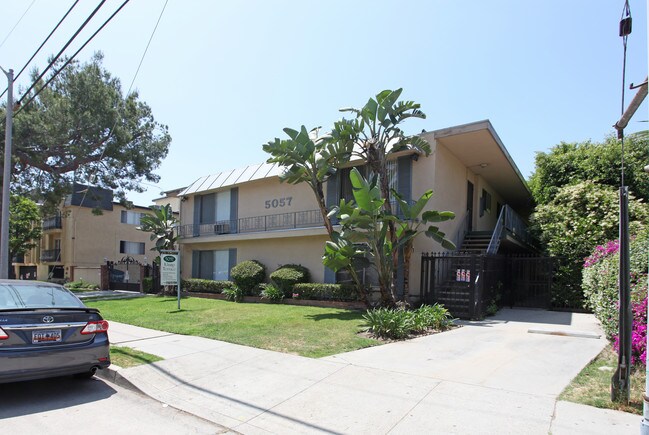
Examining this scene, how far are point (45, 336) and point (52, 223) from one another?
39467 mm

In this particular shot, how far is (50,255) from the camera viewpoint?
38438mm

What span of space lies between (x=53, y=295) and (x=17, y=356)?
1428mm

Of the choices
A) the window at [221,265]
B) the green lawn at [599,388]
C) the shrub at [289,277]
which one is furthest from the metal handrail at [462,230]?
the window at [221,265]

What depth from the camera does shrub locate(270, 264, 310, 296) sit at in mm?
16422

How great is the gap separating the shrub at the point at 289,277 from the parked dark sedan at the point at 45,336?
33.7ft

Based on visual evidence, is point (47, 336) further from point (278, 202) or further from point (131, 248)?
point (131, 248)

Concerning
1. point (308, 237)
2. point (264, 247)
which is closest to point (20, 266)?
point (264, 247)

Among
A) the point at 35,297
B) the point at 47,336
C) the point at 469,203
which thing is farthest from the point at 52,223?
the point at 47,336

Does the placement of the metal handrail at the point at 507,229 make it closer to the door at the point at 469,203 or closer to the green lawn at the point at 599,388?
the door at the point at 469,203

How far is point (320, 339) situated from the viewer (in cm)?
891

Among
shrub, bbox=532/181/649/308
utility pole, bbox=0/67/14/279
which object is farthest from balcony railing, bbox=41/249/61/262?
shrub, bbox=532/181/649/308

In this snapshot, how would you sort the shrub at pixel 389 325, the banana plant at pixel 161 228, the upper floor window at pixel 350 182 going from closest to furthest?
the shrub at pixel 389 325 < the upper floor window at pixel 350 182 < the banana plant at pixel 161 228

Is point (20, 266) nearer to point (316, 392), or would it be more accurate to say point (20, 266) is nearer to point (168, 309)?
point (168, 309)

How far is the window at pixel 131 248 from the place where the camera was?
1533 inches
